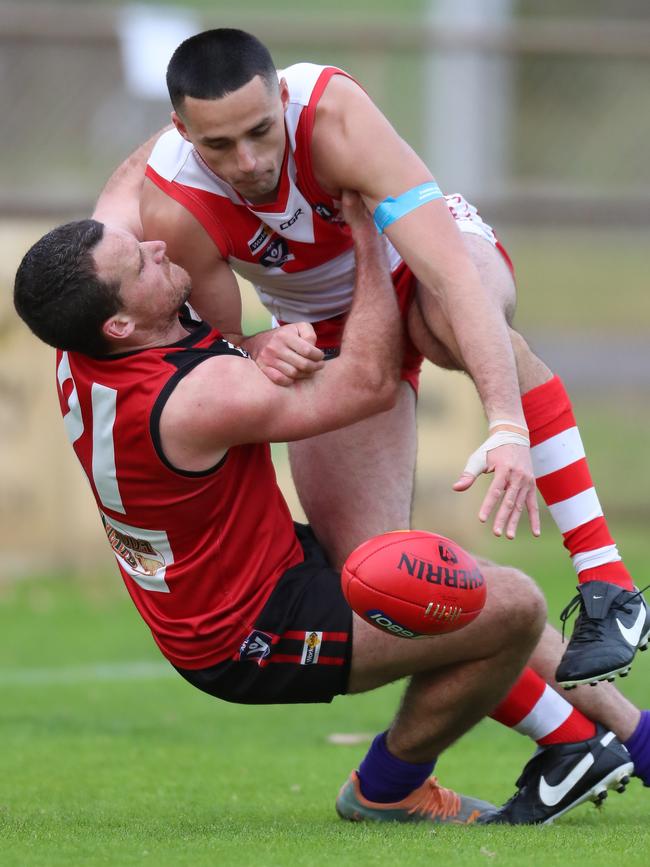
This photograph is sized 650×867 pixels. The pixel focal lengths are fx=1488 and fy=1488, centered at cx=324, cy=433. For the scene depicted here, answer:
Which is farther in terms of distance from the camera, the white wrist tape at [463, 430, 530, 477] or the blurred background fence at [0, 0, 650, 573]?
the blurred background fence at [0, 0, 650, 573]

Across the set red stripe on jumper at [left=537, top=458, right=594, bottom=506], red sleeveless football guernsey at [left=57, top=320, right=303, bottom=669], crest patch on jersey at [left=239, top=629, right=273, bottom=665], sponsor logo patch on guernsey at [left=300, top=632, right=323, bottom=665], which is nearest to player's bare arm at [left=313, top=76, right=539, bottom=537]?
red stripe on jumper at [left=537, top=458, right=594, bottom=506]

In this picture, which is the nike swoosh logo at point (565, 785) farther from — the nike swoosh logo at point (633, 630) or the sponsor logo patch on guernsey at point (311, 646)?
the sponsor logo patch on guernsey at point (311, 646)

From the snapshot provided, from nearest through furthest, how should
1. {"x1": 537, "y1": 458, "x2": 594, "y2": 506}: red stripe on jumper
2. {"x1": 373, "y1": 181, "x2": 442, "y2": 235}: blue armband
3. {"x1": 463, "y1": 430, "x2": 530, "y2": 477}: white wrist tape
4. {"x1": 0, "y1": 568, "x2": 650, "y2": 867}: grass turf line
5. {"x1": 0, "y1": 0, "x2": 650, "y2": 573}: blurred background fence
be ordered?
{"x1": 0, "y1": 568, "x2": 650, "y2": 867}: grass turf line, {"x1": 463, "y1": 430, "x2": 530, "y2": 477}: white wrist tape, {"x1": 373, "y1": 181, "x2": 442, "y2": 235}: blue armband, {"x1": 537, "y1": 458, "x2": 594, "y2": 506}: red stripe on jumper, {"x1": 0, "y1": 0, "x2": 650, "y2": 573}: blurred background fence

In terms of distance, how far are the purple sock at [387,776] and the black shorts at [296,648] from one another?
1.18ft

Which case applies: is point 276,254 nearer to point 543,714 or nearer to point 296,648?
point 296,648

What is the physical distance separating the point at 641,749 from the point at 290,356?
1.72 m

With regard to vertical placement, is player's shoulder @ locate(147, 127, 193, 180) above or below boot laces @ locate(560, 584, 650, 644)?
above

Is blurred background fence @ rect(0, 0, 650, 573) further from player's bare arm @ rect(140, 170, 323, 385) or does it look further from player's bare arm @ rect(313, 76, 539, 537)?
player's bare arm @ rect(313, 76, 539, 537)

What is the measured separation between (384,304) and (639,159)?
876cm

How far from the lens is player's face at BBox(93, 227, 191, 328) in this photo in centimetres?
432

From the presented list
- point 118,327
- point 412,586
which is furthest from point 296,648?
point 118,327

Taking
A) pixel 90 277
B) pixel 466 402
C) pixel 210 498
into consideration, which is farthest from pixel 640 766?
pixel 466 402

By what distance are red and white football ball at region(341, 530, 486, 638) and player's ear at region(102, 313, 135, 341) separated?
926 mm

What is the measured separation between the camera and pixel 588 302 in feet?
40.4
